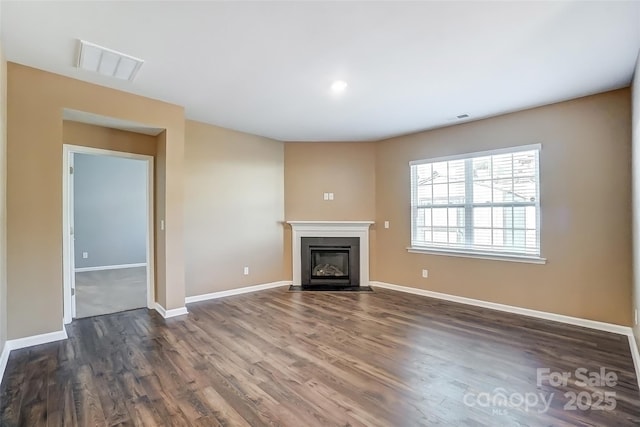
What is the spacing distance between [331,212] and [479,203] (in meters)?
2.36

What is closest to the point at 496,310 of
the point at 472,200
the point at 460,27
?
the point at 472,200

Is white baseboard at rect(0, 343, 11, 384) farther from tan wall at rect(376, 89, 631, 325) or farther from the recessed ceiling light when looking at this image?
tan wall at rect(376, 89, 631, 325)

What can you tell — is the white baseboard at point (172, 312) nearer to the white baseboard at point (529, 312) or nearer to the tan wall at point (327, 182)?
the tan wall at point (327, 182)

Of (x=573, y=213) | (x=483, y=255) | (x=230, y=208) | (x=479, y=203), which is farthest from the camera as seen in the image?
(x=230, y=208)

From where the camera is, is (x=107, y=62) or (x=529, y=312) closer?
(x=107, y=62)

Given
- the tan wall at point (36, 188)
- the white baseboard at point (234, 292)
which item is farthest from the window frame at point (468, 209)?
the tan wall at point (36, 188)

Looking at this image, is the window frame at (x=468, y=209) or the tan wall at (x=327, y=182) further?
the tan wall at (x=327, y=182)

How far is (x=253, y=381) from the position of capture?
230cm

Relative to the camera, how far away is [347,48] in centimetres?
242

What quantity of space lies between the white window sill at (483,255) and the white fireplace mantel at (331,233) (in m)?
0.80

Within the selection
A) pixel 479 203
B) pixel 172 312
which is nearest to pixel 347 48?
pixel 479 203

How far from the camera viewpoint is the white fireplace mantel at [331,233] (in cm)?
537

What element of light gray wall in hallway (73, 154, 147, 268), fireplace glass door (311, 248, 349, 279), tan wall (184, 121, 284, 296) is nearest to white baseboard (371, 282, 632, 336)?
fireplace glass door (311, 248, 349, 279)

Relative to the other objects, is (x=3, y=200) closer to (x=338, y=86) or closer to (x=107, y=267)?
(x=338, y=86)
